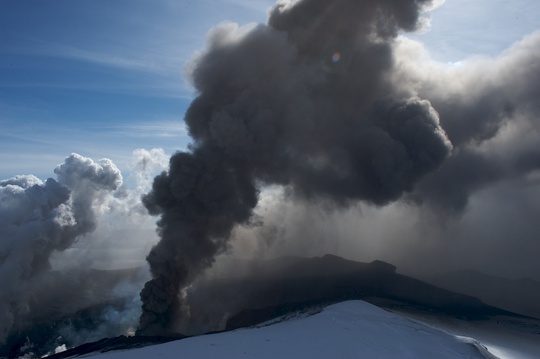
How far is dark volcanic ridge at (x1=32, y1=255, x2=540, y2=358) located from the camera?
4206 cm

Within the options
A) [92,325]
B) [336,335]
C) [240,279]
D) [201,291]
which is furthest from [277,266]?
[336,335]

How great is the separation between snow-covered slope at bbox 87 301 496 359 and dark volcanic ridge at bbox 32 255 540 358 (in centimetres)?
1443

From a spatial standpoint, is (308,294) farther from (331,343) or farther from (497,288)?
(497,288)

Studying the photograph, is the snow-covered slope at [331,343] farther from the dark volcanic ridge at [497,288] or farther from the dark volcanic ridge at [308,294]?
the dark volcanic ridge at [497,288]

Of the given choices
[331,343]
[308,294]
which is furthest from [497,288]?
[331,343]

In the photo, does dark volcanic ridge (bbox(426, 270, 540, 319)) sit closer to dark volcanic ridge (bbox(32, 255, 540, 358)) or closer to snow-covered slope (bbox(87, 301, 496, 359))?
dark volcanic ridge (bbox(32, 255, 540, 358))

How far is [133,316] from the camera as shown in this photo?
49.6 meters

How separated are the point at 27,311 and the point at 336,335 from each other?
4161 cm

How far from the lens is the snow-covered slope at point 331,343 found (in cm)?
1866

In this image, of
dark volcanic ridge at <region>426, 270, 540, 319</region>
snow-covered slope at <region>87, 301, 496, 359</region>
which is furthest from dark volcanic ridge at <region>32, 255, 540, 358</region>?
snow-covered slope at <region>87, 301, 496, 359</region>

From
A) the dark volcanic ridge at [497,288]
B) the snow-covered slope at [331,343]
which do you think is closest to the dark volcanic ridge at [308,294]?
the dark volcanic ridge at [497,288]

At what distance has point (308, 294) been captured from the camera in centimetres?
4712

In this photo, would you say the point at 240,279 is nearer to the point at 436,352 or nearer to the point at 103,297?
the point at 103,297

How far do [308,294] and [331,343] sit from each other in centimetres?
2794
